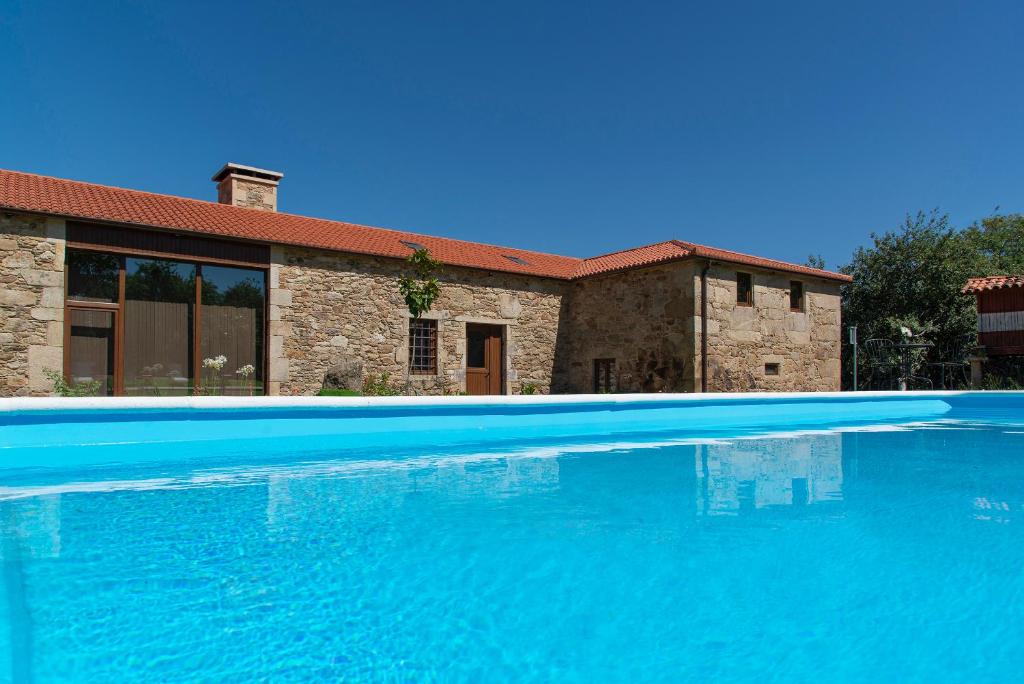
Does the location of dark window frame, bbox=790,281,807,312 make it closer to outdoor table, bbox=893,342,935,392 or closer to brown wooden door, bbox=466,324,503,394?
outdoor table, bbox=893,342,935,392

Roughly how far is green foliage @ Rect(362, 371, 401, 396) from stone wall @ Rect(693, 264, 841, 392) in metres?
6.77

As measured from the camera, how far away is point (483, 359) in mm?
14656

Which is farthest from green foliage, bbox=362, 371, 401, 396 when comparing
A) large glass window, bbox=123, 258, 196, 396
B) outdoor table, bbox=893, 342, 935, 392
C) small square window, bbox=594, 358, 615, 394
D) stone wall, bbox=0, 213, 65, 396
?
outdoor table, bbox=893, 342, 935, 392

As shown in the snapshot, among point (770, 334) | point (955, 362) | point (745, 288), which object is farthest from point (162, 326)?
point (955, 362)

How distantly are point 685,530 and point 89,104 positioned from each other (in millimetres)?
12905

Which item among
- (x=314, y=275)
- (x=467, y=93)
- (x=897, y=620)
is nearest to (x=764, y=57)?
(x=467, y=93)

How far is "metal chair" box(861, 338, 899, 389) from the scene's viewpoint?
58.3ft

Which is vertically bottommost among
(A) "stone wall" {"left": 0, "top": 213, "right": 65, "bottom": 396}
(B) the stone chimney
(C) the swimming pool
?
(C) the swimming pool

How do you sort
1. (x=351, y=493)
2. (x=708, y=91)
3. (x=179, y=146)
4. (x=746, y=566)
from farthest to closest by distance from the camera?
1. (x=708, y=91)
2. (x=179, y=146)
3. (x=351, y=493)
4. (x=746, y=566)

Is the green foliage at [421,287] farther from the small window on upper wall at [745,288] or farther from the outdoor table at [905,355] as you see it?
the outdoor table at [905,355]

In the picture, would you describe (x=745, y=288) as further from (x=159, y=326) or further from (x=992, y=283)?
(x=159, y=326)

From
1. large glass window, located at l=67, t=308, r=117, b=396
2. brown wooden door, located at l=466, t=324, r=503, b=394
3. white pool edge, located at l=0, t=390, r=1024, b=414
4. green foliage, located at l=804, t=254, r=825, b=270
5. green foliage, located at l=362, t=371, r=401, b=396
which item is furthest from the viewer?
green foliage, located at l=804, t=254, r=825, b=270

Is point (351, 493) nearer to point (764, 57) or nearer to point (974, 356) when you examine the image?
point (764, 57)

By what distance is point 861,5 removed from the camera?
12133mm
